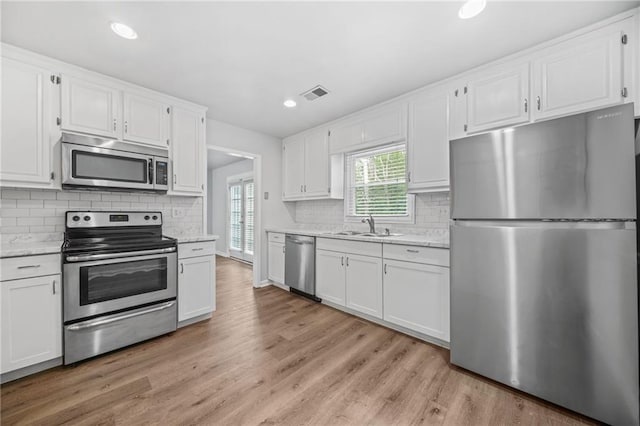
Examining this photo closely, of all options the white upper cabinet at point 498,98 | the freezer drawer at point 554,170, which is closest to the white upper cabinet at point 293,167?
the white upper cabinet at point 498,98

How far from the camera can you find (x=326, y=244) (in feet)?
10.9

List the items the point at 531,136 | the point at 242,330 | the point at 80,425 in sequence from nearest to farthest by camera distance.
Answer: the point at 80,425
the point at 531,136
the point at 242,330

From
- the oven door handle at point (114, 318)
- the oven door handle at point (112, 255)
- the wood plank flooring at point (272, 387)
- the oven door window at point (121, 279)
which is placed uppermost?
the oven door handle at point (112, 255)

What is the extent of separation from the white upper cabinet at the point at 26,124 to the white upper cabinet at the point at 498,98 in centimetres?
378

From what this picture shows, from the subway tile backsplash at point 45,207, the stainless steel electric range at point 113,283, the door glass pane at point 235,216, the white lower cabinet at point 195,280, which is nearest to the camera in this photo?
the stainless steel electric range at point 113,283

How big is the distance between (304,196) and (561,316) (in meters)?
3.23

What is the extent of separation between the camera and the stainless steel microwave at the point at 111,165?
2260 millimetres

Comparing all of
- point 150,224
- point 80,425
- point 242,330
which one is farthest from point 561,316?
point 150,224

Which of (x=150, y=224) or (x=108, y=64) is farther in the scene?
(x=150, y=224)

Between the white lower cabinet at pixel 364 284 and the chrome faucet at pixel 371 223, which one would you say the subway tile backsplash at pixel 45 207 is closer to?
the white lower cabinet at pixel 364 284

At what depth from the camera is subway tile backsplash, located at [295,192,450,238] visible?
2846 mm

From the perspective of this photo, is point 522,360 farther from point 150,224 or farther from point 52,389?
point 150,224

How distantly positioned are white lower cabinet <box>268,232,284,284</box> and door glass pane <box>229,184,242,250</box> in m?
2.56

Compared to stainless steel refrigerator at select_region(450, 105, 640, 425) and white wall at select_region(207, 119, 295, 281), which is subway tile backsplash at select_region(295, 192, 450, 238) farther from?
stainless steel refrigerator at select_region(450, 105, 640, 425)
